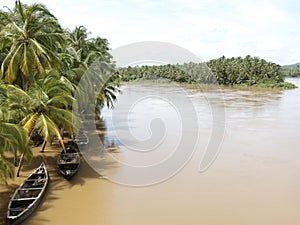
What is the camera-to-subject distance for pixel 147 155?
49.5 ft

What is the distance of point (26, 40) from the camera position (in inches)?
464

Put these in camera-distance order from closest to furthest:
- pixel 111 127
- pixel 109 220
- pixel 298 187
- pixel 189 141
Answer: pixel 109 220, pixel 298 187, pixel 189 141, pixel 111 127

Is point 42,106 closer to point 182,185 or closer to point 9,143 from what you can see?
point 9,143

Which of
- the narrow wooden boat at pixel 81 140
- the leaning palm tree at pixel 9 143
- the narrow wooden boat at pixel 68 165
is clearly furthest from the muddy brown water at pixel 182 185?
the leaning palm tree at pixel 9 143

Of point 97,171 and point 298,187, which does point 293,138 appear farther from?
point 97,171

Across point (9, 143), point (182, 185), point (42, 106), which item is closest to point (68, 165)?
point (42, 106)

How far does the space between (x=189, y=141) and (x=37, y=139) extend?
27.3 ft

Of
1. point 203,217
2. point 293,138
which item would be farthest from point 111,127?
point 203,217

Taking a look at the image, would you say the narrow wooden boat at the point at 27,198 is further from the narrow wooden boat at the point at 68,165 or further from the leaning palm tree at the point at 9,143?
the leaning palm tree at the point at 9,143

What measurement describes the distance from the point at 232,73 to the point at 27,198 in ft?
181

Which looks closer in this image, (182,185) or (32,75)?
(182,185)

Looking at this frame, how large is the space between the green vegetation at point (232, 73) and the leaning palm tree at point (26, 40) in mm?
44930

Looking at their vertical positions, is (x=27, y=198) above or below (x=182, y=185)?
above

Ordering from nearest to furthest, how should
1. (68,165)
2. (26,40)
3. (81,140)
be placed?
(68,165)
(26,40)
(81,140)
